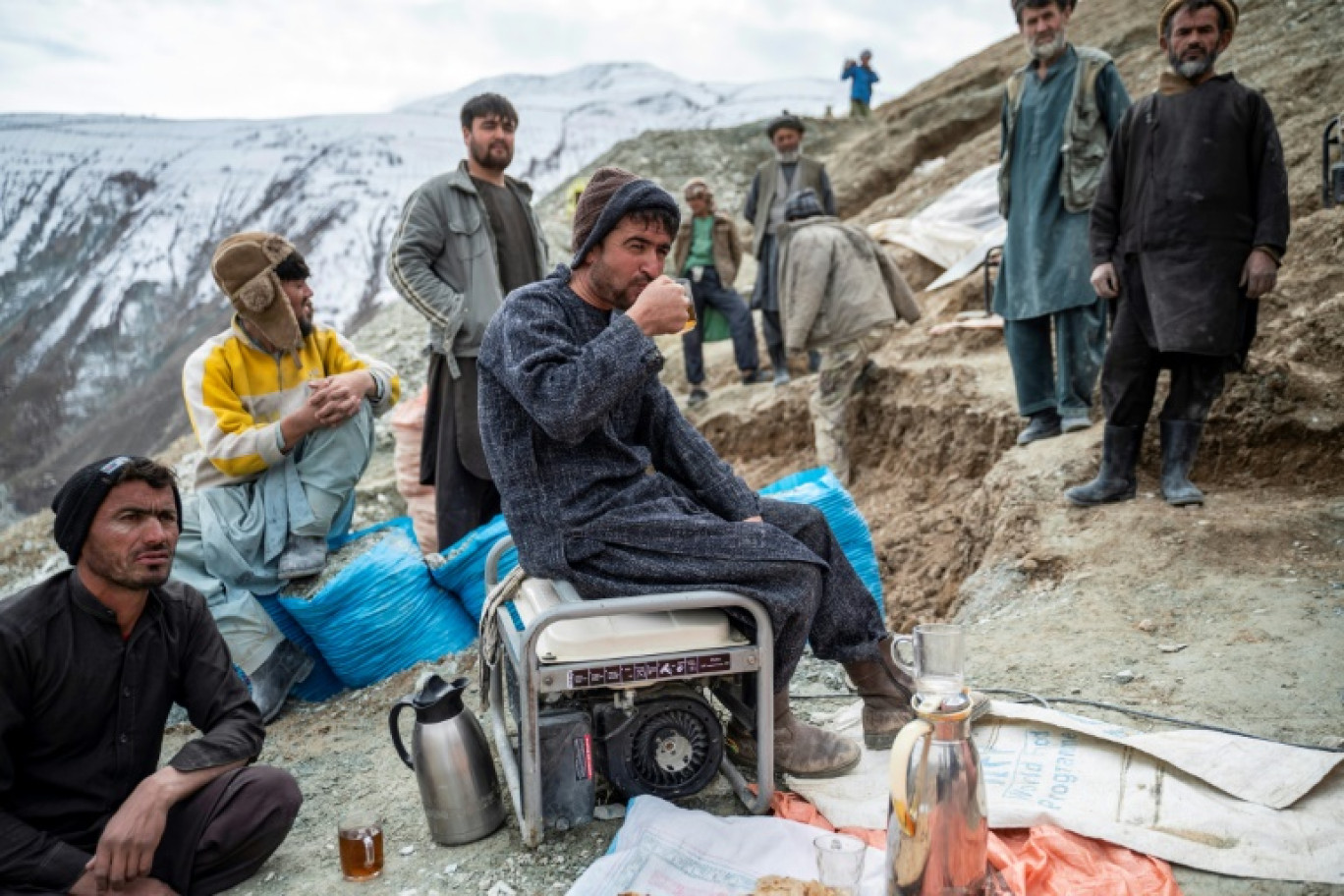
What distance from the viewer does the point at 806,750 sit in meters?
2.74

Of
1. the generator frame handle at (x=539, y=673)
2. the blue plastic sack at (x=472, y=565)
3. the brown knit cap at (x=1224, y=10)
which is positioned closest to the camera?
Answer: the generator frame handle at (x=539, y=673)

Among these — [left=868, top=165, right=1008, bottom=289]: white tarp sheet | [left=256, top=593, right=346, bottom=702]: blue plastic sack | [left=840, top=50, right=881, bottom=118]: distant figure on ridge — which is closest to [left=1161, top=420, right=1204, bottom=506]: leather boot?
[left=256, top=593, right=346, bottom=702]: blue plastic sack

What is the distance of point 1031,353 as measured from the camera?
516cm

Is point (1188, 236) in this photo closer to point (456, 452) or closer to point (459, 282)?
point (459, 282)

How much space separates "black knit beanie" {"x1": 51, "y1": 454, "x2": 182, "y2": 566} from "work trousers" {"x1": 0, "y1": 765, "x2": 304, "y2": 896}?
755mm

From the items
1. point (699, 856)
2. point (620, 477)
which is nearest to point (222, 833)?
point (699, 856)

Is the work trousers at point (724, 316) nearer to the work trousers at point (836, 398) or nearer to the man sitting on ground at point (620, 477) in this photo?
the work trousers at point (836, 398)

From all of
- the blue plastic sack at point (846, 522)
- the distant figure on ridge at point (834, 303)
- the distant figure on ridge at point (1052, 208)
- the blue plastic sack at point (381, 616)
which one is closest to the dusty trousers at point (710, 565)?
the blue plastic sack at point (846, 522)

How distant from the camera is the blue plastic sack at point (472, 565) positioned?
4.11 meters

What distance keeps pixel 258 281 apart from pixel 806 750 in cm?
295

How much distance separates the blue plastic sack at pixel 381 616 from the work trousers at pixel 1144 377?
312 cm

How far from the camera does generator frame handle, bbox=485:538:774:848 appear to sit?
2.32 m

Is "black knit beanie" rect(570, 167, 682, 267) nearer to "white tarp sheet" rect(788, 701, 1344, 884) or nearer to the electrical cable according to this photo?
"white tarp sheet" rect(788, 701, 1344, 884)

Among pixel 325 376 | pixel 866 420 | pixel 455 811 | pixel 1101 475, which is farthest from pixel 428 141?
pixel 455 811
